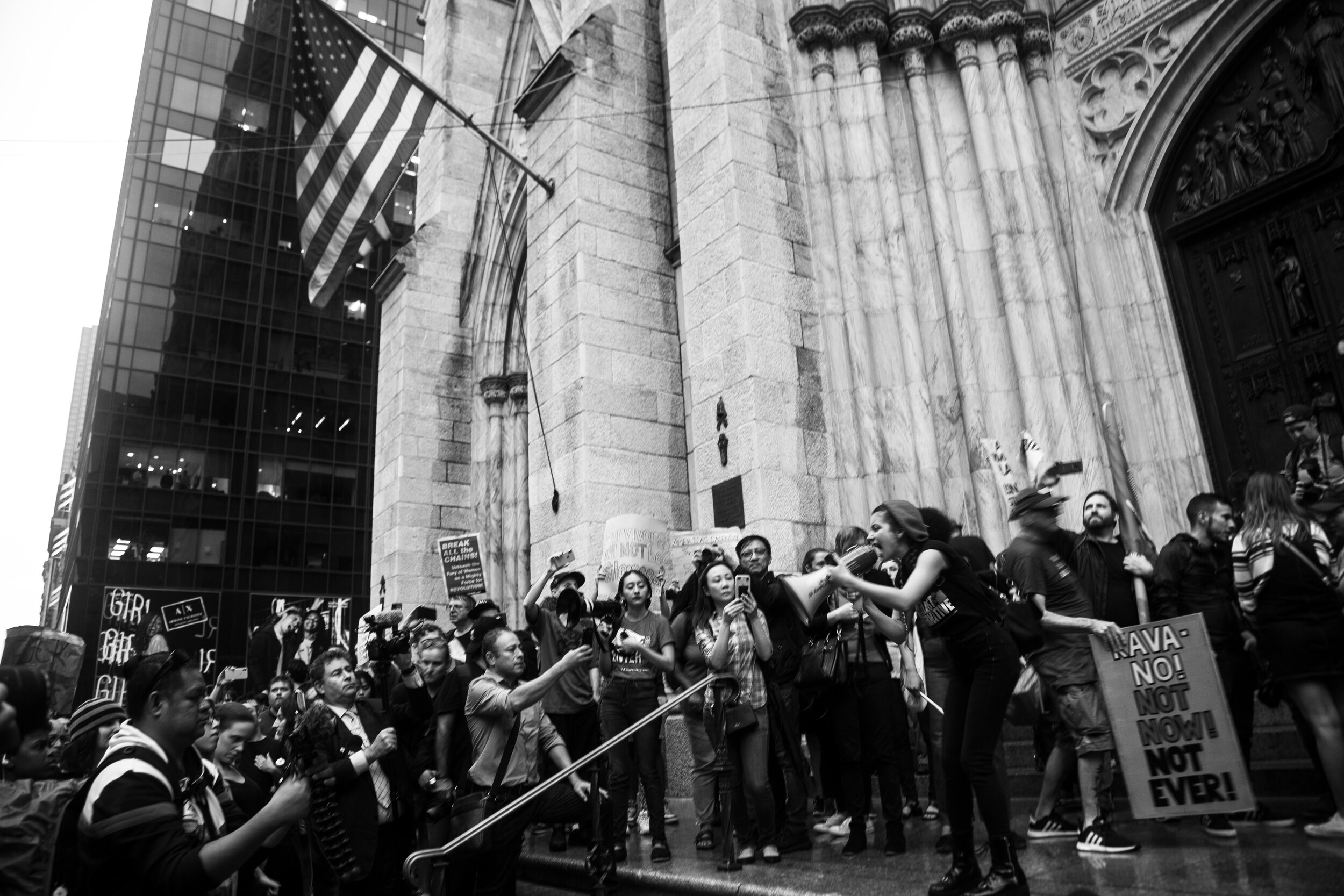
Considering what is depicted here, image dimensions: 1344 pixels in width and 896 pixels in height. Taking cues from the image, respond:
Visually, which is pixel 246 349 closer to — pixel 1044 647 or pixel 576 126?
pixel 576 126

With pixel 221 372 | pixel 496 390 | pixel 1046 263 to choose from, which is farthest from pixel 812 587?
pixel 221 372

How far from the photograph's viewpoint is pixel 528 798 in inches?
194

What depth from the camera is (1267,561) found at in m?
4.78

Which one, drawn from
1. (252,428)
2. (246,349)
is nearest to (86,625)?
(252,428)

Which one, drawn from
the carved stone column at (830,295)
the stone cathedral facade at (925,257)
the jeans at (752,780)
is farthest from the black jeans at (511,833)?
the carved stone column at (830,295)

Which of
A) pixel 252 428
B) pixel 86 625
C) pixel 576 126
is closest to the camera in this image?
pixel 576 126

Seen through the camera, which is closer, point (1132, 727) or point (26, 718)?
point (26, 718)

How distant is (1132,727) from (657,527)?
242 inches

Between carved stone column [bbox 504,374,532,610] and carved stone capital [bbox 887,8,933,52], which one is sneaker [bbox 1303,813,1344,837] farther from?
carved stone column [bbox 504,374,532,610]

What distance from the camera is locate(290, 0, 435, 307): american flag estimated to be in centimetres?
1227

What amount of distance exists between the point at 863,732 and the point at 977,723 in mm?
1737

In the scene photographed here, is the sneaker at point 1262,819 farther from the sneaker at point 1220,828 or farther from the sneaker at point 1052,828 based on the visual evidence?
the sneaker at point 1052,828

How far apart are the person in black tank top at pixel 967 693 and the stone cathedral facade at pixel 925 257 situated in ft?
16.9

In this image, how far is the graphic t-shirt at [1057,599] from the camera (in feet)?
17.1
